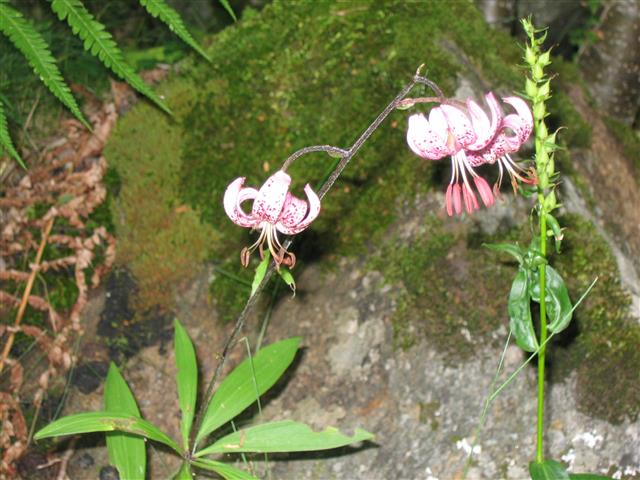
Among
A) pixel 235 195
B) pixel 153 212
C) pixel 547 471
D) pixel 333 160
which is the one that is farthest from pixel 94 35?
pixel 547 471

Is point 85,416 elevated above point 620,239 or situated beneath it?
elevated above

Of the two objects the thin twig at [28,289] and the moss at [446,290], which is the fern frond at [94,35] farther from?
the moss at [446,290]

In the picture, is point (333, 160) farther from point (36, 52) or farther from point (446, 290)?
point (36, 52)

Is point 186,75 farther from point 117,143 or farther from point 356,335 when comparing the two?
point 356,335

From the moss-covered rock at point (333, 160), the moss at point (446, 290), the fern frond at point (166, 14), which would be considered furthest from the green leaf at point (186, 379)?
the fern frond at point (166, 14)

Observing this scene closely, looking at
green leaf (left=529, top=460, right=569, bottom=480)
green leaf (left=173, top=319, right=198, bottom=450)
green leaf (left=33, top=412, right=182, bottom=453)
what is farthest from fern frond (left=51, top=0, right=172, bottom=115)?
green leaf (left=529, top=460, right=569, bottom=480)

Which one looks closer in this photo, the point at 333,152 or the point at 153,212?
the point at 333,152

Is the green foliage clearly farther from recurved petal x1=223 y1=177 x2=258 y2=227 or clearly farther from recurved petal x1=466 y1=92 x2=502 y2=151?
recurved petal x1=466 y1=92 x2=502 y2=151

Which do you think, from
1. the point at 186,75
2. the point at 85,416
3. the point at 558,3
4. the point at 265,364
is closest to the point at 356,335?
the point at 265,364
